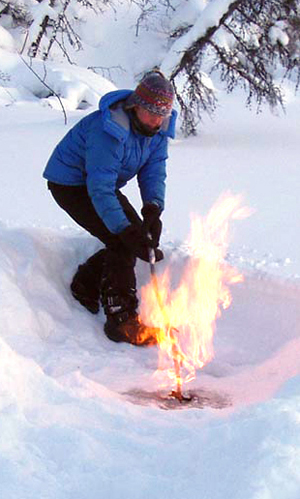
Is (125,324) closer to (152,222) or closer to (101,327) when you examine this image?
(101,327)

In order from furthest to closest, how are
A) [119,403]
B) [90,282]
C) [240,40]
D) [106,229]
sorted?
[240,40] < [90,282] < [106,229] < [119,403]

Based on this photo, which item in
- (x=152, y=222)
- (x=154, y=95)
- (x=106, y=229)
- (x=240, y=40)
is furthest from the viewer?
(x=240, y=40)

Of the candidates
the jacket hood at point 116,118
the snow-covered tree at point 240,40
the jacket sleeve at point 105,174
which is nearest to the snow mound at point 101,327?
the jacket sleeve at point 105,174

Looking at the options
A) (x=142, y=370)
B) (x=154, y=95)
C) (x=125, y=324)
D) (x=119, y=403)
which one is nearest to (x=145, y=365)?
(x=142, y=370)

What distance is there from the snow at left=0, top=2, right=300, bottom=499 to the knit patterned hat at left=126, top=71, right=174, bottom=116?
1.27 metres

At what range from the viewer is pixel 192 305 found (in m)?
4.71

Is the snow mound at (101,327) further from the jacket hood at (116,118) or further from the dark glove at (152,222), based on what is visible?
the jacket hood at (116,118)

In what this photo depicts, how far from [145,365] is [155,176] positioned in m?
1.13

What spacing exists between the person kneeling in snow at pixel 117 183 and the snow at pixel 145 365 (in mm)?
182

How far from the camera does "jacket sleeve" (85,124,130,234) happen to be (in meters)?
3.96

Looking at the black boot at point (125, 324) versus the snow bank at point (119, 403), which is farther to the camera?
Result: the black boot at point (125, 324)

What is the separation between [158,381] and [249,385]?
49 centimetres

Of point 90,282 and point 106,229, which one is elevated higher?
point 106,229

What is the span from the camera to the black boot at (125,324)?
14.3 feet
